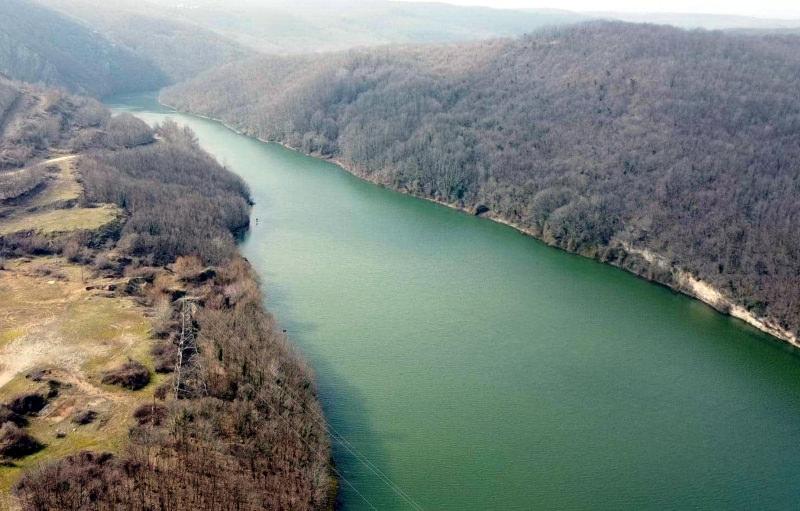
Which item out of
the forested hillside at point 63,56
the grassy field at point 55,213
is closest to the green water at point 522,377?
the grassy field at point 55,213

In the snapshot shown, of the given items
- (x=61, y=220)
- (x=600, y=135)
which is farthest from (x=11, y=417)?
(x=600, y=135)

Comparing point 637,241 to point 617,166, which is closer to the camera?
point 637,241

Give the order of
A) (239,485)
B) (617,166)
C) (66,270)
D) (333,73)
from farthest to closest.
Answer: (333,73) → (617,166) → (66,270) → (239,485)

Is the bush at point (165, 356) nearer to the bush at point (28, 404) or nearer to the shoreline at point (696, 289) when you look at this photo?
the bush at point (28, 404)

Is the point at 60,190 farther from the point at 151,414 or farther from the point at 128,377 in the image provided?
the point at 151,414

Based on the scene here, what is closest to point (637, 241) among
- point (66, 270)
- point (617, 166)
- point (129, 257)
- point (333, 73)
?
point (617, 166)

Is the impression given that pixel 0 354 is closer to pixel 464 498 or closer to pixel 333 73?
pixel 464 498
